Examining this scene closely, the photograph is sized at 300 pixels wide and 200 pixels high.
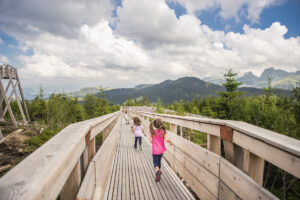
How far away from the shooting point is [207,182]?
8.13 feet

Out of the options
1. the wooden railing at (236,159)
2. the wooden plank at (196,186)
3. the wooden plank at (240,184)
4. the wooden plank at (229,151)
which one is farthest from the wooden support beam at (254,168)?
the wooden plank at (196,186)

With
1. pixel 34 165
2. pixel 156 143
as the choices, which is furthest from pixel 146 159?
pixel 34 165

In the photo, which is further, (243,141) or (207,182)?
(207,182)

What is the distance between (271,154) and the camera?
1405mm

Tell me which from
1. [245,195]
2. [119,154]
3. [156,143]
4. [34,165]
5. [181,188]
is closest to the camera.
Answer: [34,165]

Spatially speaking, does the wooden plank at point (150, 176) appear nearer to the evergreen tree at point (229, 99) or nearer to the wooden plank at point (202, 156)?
the wooden plank at point (202, 156)

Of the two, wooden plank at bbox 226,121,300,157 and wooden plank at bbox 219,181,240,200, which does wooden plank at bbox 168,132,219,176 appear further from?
wooden plank at bbox 226,121,300,157

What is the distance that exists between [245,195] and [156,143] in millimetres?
2448

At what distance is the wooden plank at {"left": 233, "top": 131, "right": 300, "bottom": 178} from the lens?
118 centimetres

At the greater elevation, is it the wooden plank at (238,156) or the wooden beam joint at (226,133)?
the wooden beam joint at (226,133)

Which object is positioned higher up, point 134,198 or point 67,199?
A: point 67,199

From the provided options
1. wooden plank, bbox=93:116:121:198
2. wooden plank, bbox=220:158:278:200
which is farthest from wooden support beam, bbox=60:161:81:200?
wooden plank, bbox=220:158:278:200

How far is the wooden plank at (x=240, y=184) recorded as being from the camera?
1499 millimetres

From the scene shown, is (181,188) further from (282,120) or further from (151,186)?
(282,120)
